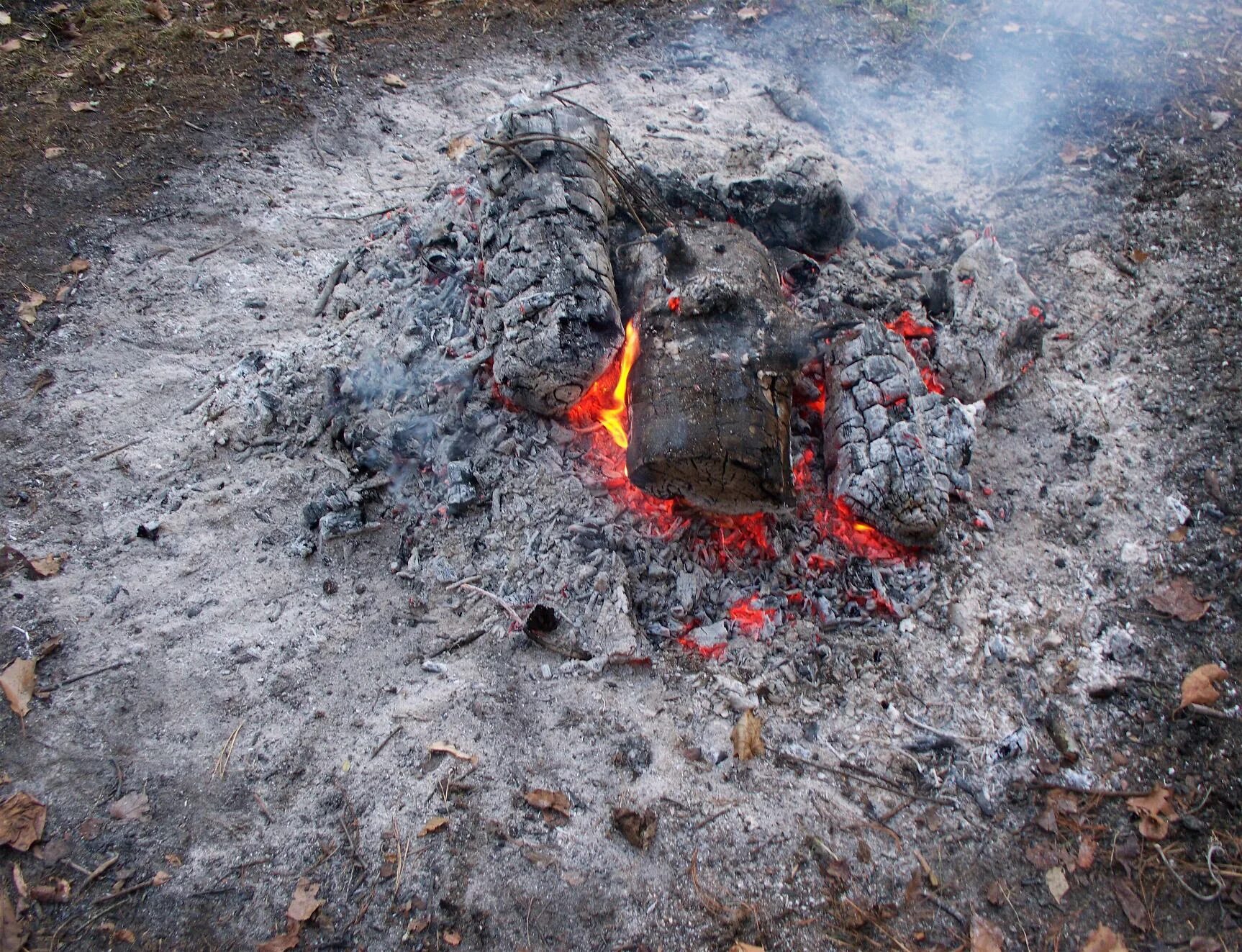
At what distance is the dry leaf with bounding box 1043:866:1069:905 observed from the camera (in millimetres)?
2795

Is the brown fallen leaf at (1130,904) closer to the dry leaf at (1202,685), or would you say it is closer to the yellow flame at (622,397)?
the dry leaf at (1202,685)

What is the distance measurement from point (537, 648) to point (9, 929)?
2097 mm

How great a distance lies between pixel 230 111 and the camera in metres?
6.34

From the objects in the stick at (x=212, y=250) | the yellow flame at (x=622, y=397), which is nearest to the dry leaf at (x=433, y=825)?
the yellow flame at (x=622, y=397)

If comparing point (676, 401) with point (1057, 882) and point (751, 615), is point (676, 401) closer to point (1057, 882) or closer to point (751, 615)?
point (751, 615)

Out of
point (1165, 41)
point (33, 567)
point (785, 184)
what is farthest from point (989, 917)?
point (1165, 41)

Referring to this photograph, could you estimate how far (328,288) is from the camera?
4871 mm

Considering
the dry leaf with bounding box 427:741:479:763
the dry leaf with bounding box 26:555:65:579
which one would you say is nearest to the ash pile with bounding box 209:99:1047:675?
the dry leaf with bounding box 427:741:479:763

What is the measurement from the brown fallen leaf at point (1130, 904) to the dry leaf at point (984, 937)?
0.49 m

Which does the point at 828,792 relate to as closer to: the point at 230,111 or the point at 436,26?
the point at 230,111

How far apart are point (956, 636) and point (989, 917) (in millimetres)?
1192

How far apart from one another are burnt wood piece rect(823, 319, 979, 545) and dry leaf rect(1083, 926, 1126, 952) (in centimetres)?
170

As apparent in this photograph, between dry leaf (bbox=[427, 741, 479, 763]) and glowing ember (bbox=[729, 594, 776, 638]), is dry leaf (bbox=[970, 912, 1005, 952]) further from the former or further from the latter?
dry leaf (bbox=[427, 741, 479, 763])

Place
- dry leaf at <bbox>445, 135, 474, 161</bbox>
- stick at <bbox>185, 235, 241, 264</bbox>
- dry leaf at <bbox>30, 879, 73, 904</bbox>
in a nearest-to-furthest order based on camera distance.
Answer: dry leaf at <bbox>30, 879, 73, 904</bbox>
stick at <bbox>185, 235, 241, 264</bbox>
dry leaf at <bbox>445, 135, 474, 161</bbox>
